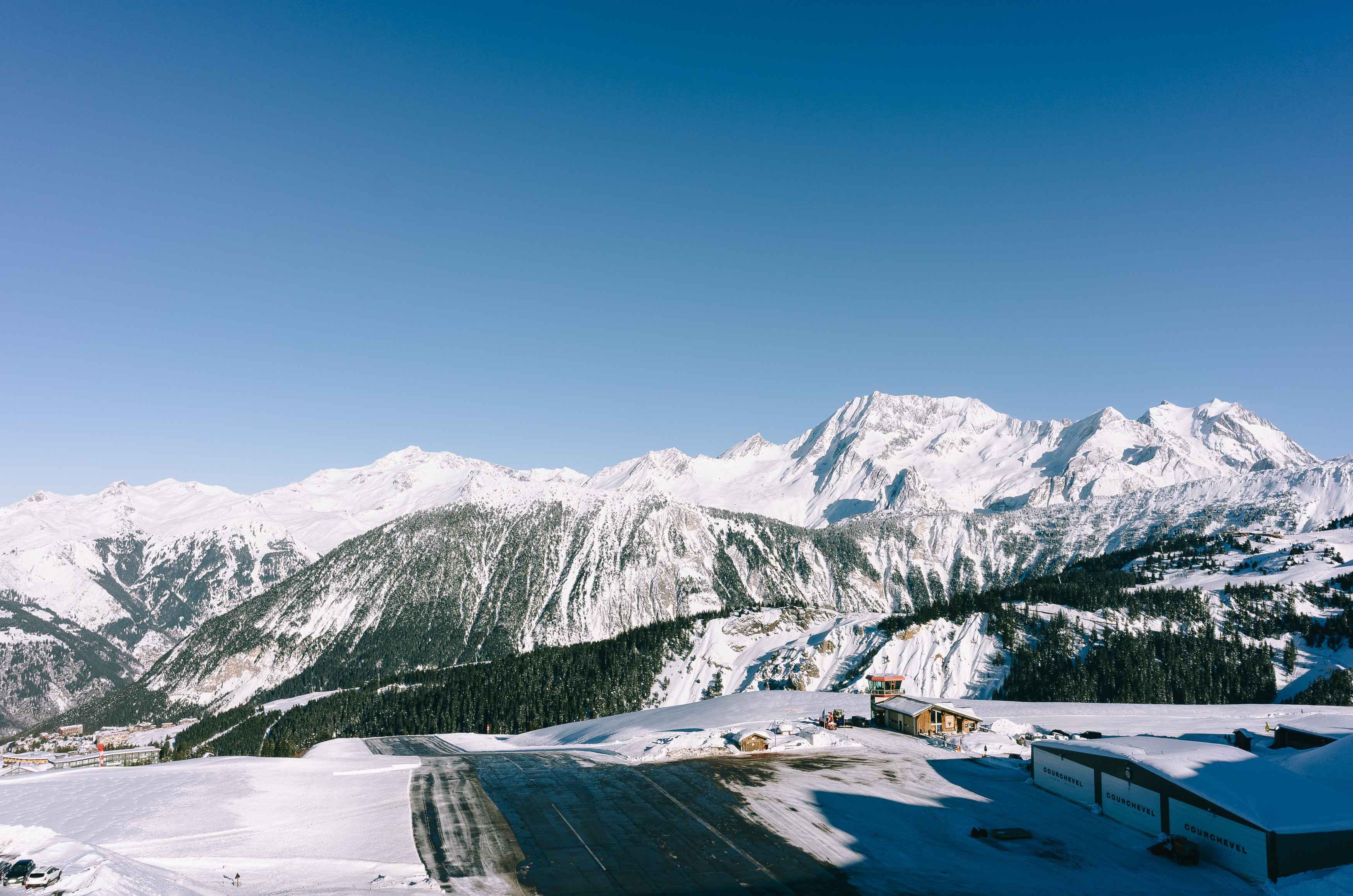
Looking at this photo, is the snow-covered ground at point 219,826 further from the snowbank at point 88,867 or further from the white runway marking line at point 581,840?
the white runway marking line at point 581,840

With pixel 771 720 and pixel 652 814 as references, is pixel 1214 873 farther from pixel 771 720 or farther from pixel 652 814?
pixel 771 720

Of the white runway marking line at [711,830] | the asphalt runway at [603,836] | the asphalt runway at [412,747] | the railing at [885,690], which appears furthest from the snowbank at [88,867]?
the railing at [885,690]

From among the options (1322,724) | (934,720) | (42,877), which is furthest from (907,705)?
(42,877)

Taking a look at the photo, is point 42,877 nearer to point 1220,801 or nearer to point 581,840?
point 581,840

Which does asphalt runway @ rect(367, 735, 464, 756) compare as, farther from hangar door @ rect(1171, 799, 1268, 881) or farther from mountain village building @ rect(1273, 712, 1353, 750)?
mountain village building @ rect(1273, 712, 1353, 750)

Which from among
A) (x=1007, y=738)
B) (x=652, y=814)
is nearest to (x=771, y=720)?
(x=1007, y=738)
